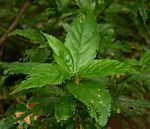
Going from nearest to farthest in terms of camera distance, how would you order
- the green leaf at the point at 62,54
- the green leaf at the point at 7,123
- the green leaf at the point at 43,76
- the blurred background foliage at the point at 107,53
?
1. the green leaf at the point at 43,76
2. the green leaf at the point at 62,54
3. the green leaf at the point at 7,123
4. the blurred background foliage at the point at 107,53

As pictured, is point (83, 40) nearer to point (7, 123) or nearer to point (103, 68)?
point (103, 68)

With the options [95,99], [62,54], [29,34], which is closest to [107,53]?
[29,34]

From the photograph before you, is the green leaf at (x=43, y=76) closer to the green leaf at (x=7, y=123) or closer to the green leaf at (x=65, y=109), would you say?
the green leaf at (x=65, y=109)

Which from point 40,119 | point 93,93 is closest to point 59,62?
point 93,93

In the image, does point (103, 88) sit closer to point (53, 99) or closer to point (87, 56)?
point (87, 56)

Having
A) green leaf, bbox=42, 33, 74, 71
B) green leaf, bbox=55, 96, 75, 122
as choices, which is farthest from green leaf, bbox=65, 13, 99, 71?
green leaf, bbox=55, 96, 75, 122

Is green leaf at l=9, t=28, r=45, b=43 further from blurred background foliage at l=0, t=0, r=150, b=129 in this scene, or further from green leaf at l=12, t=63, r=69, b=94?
green leaf at l=12, t=63, r=69, b=94

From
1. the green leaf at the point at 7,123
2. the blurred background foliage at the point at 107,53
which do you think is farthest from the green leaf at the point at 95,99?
the green leaf at the point at 7,123
